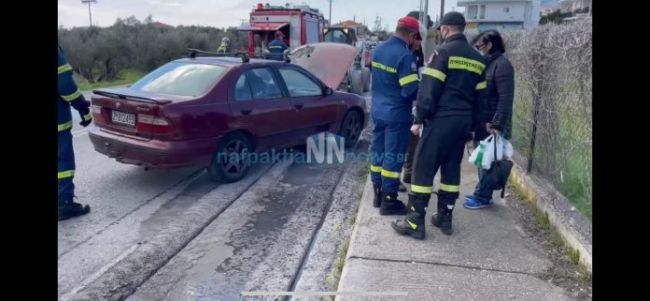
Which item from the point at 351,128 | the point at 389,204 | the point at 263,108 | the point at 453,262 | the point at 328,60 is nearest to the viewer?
the point at 453,262

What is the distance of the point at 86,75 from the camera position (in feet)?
66.0

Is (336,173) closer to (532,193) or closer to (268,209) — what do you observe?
(268,209)

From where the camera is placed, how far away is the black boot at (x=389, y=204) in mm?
4602

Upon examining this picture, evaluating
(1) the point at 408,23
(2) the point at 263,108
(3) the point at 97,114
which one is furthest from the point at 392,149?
(3) the point at 97,114

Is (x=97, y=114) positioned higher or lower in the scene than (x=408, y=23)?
lower

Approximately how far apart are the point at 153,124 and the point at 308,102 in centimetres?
231

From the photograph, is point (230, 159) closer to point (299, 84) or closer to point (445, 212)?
point (299, 84)

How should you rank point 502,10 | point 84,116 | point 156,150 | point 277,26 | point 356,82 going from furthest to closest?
point 502,10, point 277,26, point 356,82, point 156,150, point 84,116

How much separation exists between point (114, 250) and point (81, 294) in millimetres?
708

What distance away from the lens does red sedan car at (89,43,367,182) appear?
5137mm

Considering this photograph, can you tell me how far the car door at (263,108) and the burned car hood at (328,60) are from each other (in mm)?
3306

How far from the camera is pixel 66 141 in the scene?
4.69 m

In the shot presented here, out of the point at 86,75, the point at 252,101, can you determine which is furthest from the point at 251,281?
the point at 86,75

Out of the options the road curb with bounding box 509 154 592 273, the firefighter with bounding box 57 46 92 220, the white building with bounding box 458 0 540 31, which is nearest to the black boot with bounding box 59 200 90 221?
the firefighter with bounding box 57 46 92 220
